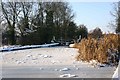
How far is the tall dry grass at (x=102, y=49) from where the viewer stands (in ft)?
36.1

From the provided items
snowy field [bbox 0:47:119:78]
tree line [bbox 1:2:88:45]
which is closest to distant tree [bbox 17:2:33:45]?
tree line [bbox 1:2:88:45]

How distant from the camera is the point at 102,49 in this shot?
11.1m

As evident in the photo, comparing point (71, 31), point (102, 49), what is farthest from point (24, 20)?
point (102, 49)

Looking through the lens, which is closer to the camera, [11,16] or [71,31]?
[11,16]

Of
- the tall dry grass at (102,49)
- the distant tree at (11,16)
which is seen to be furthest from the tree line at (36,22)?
the tall dry grass at (102,49)

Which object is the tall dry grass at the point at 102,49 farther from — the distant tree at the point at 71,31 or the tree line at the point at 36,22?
the distant tree at the point at 71,31

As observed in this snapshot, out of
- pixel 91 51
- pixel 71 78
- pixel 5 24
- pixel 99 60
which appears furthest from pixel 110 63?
pixel 5 24

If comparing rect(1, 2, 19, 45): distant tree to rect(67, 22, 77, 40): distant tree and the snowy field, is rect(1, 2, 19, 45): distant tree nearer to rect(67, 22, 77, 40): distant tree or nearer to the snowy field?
rect(67, 22, 77, 40): distant tree

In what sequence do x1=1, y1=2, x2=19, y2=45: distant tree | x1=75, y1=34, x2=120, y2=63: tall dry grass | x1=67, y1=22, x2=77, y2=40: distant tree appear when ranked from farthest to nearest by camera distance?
x1=67, y1=22, x2=77, y2=40: distant tree
x1=1, y1=2, x2=19, y2=45: distant tree
x1=75, y1=34, x2=120, y2=63: tall dry grass

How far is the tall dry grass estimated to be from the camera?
11.0 m

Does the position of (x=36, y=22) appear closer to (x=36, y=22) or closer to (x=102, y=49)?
(x=36, y=22)

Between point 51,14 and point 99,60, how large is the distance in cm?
3070

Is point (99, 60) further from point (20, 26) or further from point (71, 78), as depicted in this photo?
point (20, 26)

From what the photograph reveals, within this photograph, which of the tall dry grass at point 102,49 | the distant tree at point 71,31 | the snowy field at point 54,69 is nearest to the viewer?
the snowy field at point 54,69
